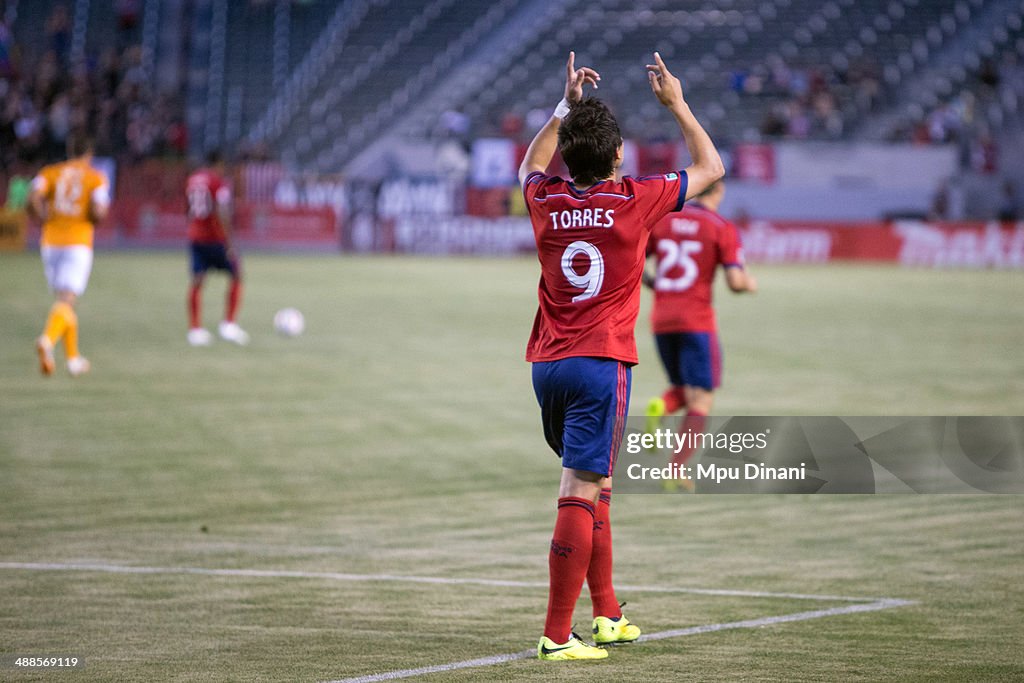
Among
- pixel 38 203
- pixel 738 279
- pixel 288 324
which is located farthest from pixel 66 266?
pixel 738 279

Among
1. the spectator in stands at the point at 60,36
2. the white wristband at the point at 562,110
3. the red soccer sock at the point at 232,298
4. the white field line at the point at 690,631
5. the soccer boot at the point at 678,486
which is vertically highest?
the spectator in stands at the point at 60,36

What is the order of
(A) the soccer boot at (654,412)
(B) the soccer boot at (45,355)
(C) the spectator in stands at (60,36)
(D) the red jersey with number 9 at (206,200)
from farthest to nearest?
(C) the spectator in stands at (60,36), (D) the red jersey with number 9 at (206,200), (B) the soccer boot at (45,355), (A) the soccer boot at (654,412)

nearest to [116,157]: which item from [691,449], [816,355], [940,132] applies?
[940,132]

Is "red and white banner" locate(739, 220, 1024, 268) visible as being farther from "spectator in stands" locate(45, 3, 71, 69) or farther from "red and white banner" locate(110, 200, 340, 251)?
"spectator in stands" locate(45, 3, 71, 69)

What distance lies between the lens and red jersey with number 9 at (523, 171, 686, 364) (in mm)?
5461

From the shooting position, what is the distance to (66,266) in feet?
47.6

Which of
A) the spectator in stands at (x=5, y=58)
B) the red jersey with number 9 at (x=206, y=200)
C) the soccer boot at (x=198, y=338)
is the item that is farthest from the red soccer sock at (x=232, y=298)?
the spectator in stands at (x=5, y=58)

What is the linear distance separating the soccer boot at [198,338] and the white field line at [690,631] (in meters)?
12.8

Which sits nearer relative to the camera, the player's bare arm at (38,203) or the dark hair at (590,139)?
the dark hair at (590,139)

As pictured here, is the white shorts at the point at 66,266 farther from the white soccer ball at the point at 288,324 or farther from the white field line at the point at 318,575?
the white field line at the point at 318,575

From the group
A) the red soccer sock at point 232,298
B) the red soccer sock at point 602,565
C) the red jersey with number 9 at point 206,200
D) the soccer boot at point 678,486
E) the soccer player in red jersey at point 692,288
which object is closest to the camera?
the red soccer sock at point 602,565

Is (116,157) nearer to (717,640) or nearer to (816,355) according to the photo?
(816,355)

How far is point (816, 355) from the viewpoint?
17562 millimetres

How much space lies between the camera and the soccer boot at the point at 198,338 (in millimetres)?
18047
